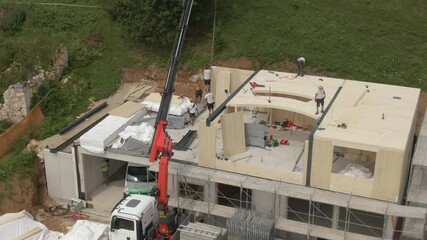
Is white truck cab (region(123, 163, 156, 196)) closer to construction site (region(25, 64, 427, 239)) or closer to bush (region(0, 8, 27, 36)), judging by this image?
construction site (region(25, 64, 427, 239))

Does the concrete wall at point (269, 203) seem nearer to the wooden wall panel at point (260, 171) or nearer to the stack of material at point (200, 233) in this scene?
the wooden wall panel at point (260, 171)

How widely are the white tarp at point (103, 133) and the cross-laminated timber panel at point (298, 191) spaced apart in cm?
332

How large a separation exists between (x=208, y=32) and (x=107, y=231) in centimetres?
2146

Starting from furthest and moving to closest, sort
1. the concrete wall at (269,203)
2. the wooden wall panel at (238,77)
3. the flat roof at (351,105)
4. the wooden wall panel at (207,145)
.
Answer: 1. the wooden wall panel at (238,77)
2. the wooden wall panel at (207,145)
3. the concrete wall at (269,203)
4. the flat roof at (351,105)

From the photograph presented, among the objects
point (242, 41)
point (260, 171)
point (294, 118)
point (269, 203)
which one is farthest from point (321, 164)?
point (242, 41)

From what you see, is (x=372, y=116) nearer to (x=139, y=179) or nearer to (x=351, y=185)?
(x=351, y=185)

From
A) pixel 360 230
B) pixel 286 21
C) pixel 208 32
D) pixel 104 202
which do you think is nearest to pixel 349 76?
pixel 286 21

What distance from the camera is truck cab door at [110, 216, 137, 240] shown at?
69.1ft

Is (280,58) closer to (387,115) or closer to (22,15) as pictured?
(387,115)

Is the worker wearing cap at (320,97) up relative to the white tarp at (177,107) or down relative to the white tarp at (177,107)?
up

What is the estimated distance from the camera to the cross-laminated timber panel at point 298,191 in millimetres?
20344

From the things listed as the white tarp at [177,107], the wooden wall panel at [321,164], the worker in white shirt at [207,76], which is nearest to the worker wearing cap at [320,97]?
the wooden wall panel at [321,164]

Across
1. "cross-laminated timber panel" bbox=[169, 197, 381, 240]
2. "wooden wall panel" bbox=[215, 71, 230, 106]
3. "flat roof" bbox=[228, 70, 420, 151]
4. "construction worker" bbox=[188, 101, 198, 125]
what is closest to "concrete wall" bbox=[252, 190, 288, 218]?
"cross-laminated timber panel" bbox=[169, 197, 381, 240]

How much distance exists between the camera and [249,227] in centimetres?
2139
